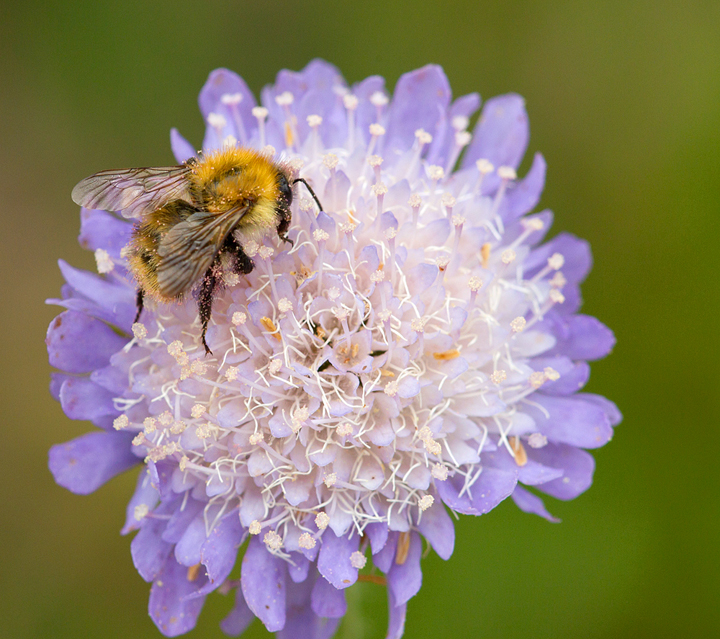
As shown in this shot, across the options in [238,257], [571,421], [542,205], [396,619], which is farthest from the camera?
[542,205]

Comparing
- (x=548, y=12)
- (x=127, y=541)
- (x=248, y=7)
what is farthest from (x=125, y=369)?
(x=548, y=12)

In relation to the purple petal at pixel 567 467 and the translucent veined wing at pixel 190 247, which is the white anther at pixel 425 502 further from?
the translucent veined wing at pixel 190 247

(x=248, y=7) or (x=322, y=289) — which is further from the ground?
(x=248, y=7)

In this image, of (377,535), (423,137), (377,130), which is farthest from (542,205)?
(377,535)

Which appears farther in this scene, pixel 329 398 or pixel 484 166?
pixel 484 166

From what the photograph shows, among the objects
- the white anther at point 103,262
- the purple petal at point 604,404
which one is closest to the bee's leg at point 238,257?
the white anther at point 103,262

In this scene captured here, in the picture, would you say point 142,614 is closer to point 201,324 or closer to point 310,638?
point 310,638

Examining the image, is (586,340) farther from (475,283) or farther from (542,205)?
(542,205)

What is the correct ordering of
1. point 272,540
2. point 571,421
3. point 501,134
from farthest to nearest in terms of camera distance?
point 501,134 < point 571,421 < point 272,540
